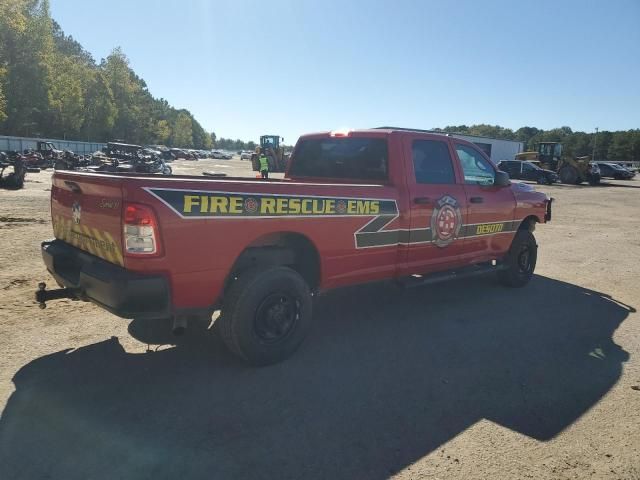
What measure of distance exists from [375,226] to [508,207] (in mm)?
2597

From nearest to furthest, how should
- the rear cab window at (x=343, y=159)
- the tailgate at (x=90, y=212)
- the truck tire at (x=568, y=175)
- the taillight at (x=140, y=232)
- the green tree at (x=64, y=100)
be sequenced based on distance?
1. the taillight at (x=140, y=232)
2. the tailgate at (x=90, y=212)
3. the rear cab window at (x=343, y=159)
4. the truck tire at (x=568, y=175)
5. the green tree at (x=64, y=100)

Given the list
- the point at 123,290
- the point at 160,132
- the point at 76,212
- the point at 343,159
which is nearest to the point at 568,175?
the point at 343,159

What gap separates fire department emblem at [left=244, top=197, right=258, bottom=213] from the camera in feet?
11.1

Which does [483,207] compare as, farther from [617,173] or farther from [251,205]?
[617,173]

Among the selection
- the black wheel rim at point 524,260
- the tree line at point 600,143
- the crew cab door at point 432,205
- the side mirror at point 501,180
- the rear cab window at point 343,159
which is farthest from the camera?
the tree line at point 600,143

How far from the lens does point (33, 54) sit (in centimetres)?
4419

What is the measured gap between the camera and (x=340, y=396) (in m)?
3.34

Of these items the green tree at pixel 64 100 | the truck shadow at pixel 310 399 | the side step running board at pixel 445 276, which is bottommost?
the truck shadow at pixel 310 399

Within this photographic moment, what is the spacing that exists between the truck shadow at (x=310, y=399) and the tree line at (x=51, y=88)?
37.3 m

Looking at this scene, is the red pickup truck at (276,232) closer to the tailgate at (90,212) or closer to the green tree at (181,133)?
the tailgate at (90,212)

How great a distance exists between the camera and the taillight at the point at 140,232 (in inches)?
117

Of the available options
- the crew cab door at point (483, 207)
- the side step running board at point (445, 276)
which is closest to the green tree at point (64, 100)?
the crew cab door at point (483, 207)

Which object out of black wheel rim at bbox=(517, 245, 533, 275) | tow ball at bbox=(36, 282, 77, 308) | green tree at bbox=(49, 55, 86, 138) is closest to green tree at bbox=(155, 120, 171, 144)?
green tree at bbox=(49, 55, 86, 138)

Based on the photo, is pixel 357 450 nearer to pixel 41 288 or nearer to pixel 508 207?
pixel 41 288
